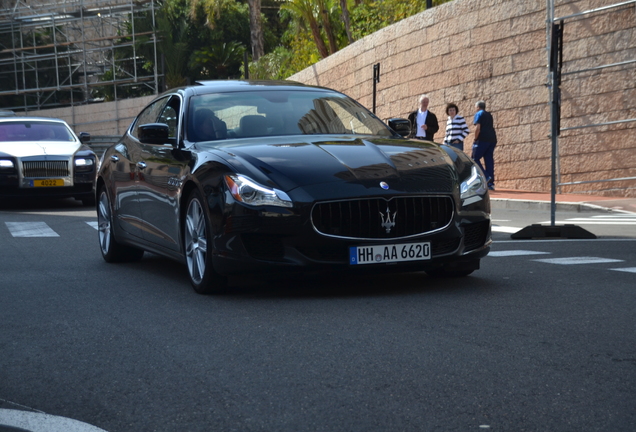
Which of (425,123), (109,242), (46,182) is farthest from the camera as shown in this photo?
(425,123)

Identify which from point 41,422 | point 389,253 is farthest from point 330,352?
point 389,253

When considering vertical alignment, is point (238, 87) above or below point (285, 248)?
above

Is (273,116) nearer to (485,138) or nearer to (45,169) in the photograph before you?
(45,169)

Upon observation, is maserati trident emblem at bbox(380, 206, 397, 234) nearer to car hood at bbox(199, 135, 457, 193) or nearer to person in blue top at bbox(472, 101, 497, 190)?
car hood at bbox(199, 135, 457, 193)

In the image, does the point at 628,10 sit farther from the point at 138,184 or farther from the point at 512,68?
the point at 138,184

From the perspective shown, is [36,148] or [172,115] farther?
[36,148]

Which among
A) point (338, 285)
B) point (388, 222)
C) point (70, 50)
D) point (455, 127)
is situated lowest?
point (338, 285)

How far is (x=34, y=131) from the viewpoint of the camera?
18.7 m

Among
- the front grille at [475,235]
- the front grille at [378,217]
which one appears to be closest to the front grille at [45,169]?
the front grille at [475,235]

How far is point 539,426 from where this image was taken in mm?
3500

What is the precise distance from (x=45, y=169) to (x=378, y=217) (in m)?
12.2

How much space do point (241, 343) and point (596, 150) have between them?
590 inches

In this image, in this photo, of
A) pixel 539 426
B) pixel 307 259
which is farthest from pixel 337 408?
pixel 307 259

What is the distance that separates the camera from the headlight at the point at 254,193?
6.27 meters
